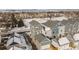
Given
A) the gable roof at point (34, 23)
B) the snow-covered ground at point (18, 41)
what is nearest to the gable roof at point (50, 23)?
the gable roof at point (34, 23)

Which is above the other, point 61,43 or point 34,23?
point 34,23

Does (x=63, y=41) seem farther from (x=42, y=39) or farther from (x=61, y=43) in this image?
(x=42, y=39)

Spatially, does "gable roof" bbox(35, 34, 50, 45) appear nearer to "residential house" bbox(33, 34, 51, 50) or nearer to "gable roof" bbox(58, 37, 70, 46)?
"residential house" bbox(33, 34, 51, 50)

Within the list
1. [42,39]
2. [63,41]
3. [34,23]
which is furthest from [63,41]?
[34,23]

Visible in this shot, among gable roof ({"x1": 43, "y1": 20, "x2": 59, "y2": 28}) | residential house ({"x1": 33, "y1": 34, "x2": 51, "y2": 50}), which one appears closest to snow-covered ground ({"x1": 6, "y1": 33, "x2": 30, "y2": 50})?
residential house ({"x1": 33, "y1": 34, "x2": 51, "y2": 50})

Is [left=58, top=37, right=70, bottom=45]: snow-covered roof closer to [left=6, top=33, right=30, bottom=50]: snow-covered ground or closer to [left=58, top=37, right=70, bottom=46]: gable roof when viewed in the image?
[left=58, top=37, right=70, bottom=46]: gable roof

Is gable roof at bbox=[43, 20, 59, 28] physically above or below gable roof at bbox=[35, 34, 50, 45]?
above
